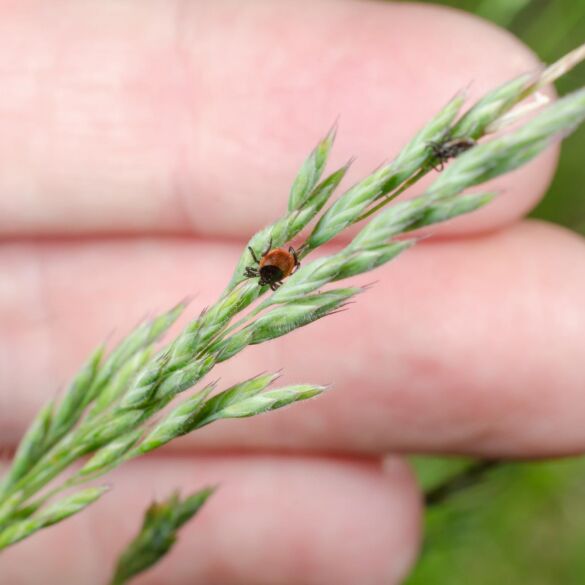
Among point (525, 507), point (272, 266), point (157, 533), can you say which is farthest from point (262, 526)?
point (272, 266)

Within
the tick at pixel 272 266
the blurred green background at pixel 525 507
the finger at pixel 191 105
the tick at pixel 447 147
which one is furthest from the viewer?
the blurred green background at pixel 525 507

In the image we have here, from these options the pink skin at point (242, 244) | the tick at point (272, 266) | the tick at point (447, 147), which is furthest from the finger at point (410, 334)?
the tick at point (447, 147)

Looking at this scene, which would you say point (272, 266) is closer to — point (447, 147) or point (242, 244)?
point (447, 147)

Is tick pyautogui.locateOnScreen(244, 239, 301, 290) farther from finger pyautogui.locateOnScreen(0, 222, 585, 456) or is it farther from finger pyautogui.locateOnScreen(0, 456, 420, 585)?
finger pyautogui.locateOnScreen(0, 456, 420, 585)

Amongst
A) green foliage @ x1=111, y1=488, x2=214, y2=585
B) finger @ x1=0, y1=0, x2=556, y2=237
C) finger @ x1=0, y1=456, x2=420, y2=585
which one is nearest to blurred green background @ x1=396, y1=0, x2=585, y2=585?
finger @ x1=0, y1=456, x2=420, y2=585

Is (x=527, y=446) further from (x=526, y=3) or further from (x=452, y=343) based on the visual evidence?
(x=526, y=3)

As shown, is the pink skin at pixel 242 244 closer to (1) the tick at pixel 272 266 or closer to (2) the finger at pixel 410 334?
(2) the finger at pixel 410 334
